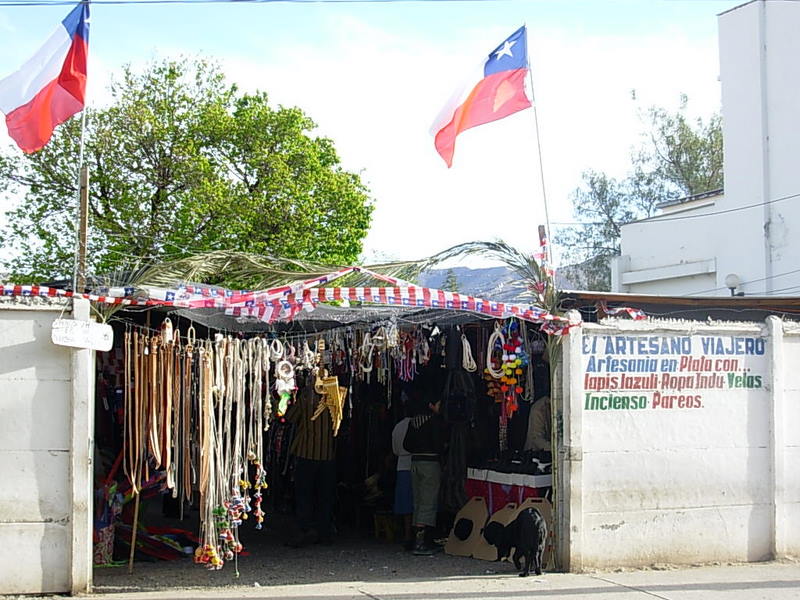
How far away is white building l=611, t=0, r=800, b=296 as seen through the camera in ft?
79.4

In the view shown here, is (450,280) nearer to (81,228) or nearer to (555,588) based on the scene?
(555,588)

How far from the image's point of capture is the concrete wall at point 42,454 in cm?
738

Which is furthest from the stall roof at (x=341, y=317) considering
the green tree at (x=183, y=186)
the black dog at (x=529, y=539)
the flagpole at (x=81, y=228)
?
the green tree at (x=183, y=186)

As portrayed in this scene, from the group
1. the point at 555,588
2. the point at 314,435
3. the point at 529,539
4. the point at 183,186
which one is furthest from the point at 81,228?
the point at 183,186

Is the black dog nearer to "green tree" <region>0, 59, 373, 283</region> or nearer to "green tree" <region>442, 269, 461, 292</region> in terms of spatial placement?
"green tree" <region>442, 269, 461, 292</region>

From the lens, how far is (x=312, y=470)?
34.4 feet

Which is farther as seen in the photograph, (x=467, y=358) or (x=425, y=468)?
(x=425, y=468)

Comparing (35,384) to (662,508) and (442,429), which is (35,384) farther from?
(662,508)

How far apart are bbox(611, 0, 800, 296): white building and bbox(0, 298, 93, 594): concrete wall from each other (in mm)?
19318

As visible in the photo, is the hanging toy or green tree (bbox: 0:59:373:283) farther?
green tree (bbox: 0:59:373:283)

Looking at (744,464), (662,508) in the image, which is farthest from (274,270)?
(744,464)

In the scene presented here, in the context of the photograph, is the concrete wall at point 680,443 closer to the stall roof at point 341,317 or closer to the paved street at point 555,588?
the paved street at point 555,588

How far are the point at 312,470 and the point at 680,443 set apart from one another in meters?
3.89

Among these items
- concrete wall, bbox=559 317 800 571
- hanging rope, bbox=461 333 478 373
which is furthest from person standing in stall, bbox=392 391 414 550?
concrete wall, bbox=559 317 800 571
